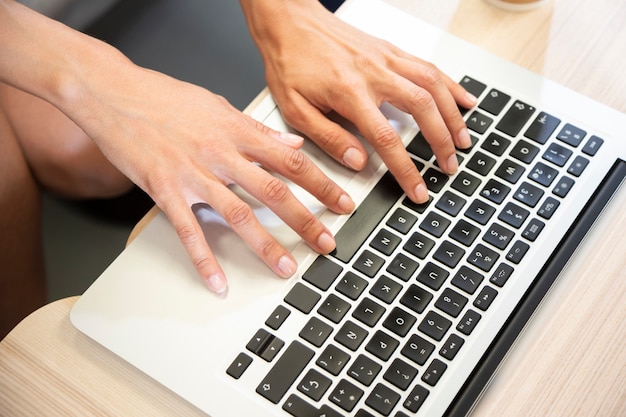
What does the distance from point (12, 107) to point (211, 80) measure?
34cm

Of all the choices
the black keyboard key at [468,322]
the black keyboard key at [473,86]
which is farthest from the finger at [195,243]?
the black keyboard key at [473,86]

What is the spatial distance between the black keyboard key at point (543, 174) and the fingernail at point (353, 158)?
6.2 inches

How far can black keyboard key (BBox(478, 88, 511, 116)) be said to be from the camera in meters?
0.71

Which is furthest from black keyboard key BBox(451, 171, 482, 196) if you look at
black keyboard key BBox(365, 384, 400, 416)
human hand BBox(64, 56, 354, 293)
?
black keyboard key BBox(365, 384, 400, 416)

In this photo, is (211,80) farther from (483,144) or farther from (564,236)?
(564,236)

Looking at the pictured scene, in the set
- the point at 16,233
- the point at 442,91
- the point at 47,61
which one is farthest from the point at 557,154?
the point at 16,233

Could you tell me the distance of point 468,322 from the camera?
585 mm

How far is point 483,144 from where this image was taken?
69cm

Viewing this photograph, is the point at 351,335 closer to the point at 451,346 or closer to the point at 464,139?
the point at 451,346

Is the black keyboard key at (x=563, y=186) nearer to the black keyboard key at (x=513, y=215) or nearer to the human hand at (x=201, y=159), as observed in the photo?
the black keyboard key at (x=513, y=215)

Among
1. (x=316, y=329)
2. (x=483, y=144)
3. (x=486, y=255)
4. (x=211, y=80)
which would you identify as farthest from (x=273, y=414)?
(x=211, y=80)

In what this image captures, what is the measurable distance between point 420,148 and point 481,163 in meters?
0.06

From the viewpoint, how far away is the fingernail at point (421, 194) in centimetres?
65

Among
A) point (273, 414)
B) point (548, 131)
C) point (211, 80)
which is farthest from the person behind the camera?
point (211, 80)
